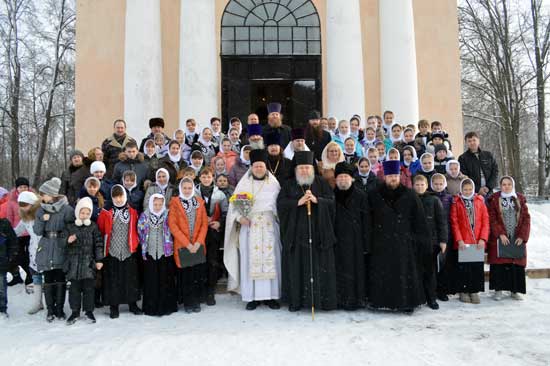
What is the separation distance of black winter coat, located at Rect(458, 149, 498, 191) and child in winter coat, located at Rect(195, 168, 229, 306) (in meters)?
4.22

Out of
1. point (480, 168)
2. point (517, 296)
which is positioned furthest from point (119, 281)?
point (480, 168)

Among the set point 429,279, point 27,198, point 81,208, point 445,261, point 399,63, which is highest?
point 399,63

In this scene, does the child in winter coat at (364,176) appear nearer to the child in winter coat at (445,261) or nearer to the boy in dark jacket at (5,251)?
the child in winter coat at (445,261)

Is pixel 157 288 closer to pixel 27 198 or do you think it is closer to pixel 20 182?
pixel 27 198

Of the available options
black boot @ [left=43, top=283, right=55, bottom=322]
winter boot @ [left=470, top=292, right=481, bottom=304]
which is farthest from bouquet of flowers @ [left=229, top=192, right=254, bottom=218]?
winter boot @ [left=470, top=292, right=481, bottom=304]

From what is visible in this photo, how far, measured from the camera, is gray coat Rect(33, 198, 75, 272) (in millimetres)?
5992

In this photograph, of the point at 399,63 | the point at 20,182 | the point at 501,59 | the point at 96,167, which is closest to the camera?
the point at 96,167

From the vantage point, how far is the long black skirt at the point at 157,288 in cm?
624

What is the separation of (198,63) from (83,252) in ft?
20.4

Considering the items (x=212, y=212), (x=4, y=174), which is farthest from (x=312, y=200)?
(x=4, y=174)

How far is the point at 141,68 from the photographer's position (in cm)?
1110

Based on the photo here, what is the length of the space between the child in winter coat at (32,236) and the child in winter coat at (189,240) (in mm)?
1797

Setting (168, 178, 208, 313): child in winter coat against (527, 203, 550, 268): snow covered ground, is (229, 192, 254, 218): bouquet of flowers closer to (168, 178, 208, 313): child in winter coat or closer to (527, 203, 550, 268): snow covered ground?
(168, 178, 208, 313): child in winter coat

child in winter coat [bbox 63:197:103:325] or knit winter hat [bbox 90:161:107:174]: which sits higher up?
knit winter hat [bbox 90:161:107:174]
